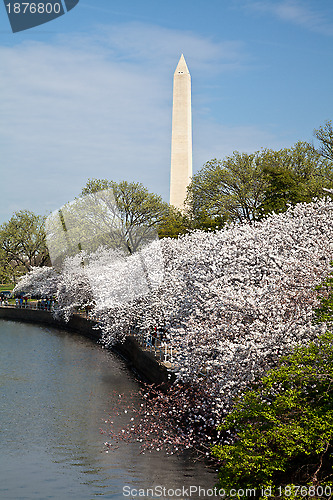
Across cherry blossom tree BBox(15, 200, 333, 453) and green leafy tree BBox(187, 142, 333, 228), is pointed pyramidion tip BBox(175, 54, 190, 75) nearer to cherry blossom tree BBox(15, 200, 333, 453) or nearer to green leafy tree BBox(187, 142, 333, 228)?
green leafy tree BBox(187, 142, 333, 228)

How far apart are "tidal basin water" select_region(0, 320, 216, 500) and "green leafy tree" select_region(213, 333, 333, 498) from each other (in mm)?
4541

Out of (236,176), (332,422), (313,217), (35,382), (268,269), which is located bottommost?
(35,382)

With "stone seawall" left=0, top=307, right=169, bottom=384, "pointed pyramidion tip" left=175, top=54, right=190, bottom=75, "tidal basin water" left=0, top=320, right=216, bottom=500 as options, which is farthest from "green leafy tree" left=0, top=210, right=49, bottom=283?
"tidal basin water" left=0, top=320, right=216, bottom=500

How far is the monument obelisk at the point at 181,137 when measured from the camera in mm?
63281

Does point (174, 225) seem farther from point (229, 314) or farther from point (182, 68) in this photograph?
point (229, 314)

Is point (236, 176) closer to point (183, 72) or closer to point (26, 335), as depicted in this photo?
point (183, 72)

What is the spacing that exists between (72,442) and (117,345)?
22.2 meters

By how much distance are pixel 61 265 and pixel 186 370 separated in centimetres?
5595

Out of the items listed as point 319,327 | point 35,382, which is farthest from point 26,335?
point 319,327

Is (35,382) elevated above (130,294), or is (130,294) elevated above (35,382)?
(130,294)

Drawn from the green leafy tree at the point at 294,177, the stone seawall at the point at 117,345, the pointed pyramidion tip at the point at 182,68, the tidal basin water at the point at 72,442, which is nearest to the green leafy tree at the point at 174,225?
the green leafy tree at the point at 294,177

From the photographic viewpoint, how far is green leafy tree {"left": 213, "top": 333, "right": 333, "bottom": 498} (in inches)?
492

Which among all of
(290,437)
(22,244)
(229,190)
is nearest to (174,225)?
(229,190)

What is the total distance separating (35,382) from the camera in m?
34.0
